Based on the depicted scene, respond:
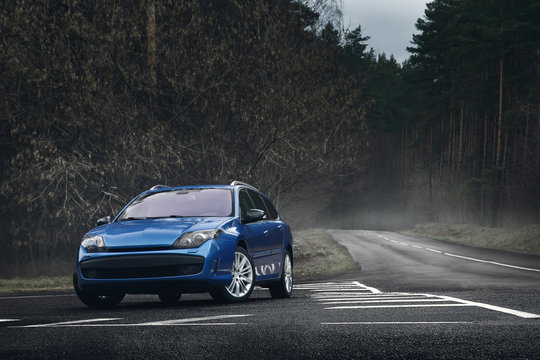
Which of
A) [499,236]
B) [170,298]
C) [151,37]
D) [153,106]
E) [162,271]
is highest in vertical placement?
[151,37]

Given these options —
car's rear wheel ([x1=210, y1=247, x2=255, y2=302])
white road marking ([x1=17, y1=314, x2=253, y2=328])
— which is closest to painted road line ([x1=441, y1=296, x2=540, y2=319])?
car's rear wheel ([x1=210, y1=247, x2=255, y2=302])

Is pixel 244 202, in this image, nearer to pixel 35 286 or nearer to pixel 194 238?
pixel 194 238

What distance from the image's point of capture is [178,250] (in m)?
8.91

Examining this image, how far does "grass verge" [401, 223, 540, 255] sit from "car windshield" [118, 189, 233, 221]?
23979mm

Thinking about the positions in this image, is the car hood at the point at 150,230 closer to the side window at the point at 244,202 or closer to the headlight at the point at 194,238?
the headlight at the point at 194,238

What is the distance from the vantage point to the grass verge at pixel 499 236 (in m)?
34.4

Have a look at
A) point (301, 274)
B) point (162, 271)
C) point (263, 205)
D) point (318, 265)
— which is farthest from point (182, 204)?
point (318, 265)

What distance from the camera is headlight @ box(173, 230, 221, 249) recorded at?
8.96m

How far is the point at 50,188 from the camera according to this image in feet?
59.9

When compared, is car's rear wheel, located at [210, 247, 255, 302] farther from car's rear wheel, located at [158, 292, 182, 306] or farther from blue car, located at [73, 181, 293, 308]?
car's rear wheel, located at [158, 292, 182, 306]

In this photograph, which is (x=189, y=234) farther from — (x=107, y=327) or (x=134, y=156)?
(x=134, y=156)

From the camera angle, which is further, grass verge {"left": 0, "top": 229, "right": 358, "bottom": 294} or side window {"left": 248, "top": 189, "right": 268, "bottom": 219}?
grass verge {"left": 0, "top": 229, "right": 358, "bottom": 294}

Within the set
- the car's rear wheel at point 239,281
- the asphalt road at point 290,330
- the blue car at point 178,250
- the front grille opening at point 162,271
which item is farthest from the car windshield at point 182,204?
the asphalt road at point 290,330

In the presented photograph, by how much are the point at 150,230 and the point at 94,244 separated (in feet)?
2.55
